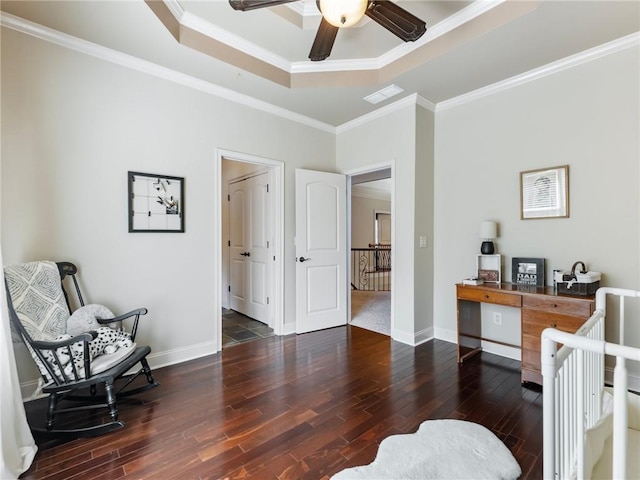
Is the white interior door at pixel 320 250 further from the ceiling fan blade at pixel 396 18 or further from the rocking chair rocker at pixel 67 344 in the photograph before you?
the ceiling fan blade at pixel 396 18

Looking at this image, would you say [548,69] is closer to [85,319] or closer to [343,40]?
[343,40]

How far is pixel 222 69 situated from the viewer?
2.89 meters

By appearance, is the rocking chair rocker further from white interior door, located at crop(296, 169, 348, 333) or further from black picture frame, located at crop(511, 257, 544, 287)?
black picture frame, located at crop(511, 257, 544, 287)

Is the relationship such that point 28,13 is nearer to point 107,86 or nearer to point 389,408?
point 107,86

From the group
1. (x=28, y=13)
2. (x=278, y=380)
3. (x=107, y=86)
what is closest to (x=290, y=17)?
(x=107, y=86)

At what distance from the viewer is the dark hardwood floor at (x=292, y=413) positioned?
1.69 meters

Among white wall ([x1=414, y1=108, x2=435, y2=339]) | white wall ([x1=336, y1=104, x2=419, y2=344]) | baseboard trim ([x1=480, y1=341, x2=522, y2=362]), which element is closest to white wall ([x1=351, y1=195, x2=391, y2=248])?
white wall ([x1=336, y1=104, x2=419, y2=344])

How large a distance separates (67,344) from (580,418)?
8.22 feet

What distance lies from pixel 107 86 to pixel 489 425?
3.87 meters

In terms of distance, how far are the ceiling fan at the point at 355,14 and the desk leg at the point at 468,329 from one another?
2.43 metres

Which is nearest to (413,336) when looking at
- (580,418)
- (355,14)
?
(580,418)

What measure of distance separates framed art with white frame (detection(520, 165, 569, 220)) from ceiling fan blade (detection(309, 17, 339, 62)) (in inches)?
87.1

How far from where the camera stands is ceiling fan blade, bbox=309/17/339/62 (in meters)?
2.04

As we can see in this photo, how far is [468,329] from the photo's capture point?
321cm
